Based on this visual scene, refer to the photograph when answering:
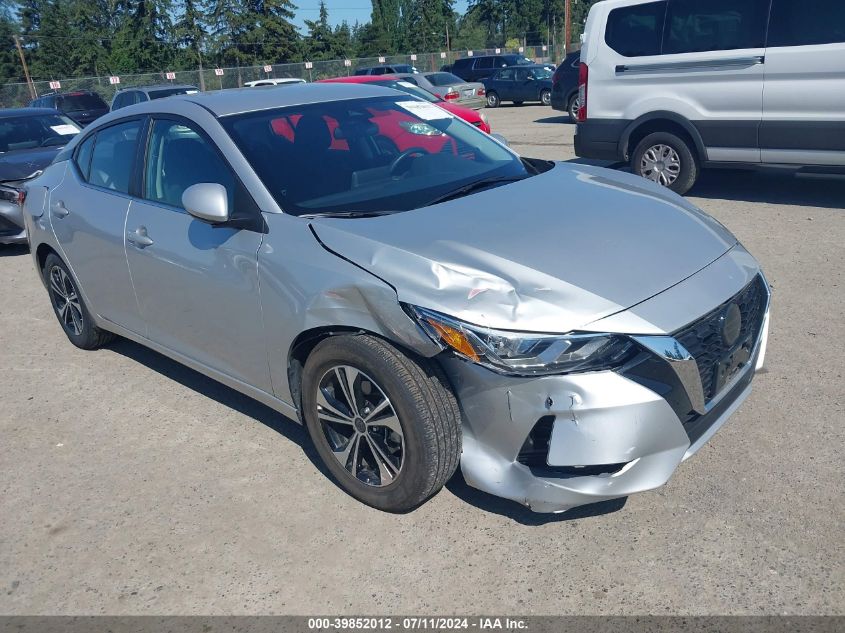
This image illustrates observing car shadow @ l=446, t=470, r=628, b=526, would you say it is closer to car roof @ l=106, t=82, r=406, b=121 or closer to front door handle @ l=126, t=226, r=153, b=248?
front door handle @ l=126, t=226, r=153, b=248

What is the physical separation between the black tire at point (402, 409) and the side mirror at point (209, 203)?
0.76 m

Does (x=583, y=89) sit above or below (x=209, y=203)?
above

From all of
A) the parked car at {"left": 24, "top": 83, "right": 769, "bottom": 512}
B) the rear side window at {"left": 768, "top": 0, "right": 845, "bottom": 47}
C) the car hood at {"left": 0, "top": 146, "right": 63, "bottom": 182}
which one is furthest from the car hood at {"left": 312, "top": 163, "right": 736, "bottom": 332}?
the car hood at {"left": 0, "top": 146, "right": 63, "bottom": 182}

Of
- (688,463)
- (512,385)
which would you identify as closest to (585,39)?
(688,463)

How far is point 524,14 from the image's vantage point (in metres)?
74.8

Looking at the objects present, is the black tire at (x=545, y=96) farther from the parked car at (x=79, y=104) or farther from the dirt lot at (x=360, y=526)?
the dirt lot at (x=360, y=526)

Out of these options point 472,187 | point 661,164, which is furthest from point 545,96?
point 472,187

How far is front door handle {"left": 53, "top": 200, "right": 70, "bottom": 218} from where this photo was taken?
15.6ft

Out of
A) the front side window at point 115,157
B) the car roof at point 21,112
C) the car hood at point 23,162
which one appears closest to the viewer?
the front side window at point 115,157

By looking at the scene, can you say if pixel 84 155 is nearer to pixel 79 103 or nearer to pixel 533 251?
pixel 533 251

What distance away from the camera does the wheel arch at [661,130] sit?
26.7 ft

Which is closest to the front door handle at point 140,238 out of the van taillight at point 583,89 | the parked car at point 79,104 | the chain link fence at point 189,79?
the van taillight at point 583,89

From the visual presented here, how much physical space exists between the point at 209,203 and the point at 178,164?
74cm

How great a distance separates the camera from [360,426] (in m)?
3.12
